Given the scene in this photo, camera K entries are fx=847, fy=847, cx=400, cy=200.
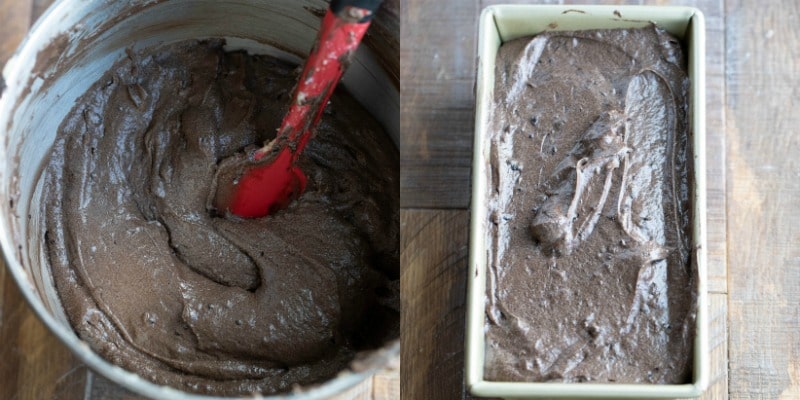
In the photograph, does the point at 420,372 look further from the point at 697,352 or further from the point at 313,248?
the point at 697,352

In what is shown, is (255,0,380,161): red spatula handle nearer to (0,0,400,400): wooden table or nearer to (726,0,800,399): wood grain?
(0,0,400,400): wooden table

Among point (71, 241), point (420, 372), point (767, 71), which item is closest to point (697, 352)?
point (420, 372)

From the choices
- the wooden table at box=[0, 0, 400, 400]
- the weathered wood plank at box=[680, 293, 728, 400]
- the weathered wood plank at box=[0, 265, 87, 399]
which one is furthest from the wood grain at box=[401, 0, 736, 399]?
the weathered wood plank at box=[0, 265, 87, 399]

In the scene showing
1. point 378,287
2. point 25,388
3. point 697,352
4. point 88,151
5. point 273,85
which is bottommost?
point 25,388

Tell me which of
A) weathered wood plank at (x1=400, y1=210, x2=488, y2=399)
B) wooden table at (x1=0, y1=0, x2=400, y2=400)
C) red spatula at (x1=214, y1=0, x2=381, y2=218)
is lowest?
wooden table at (x1=0, y1=0, x2=400, y2=400)

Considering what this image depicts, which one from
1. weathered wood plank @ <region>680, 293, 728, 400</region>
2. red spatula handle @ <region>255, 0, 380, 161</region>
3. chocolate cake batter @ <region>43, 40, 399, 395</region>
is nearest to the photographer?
red spatula handle @ <region>255, 0, 380, 161</region>

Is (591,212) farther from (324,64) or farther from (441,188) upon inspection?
(324,64)

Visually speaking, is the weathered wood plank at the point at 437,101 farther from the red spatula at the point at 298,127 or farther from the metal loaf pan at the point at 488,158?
the red spatula at the point at 298,127

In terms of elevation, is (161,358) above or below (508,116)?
below
